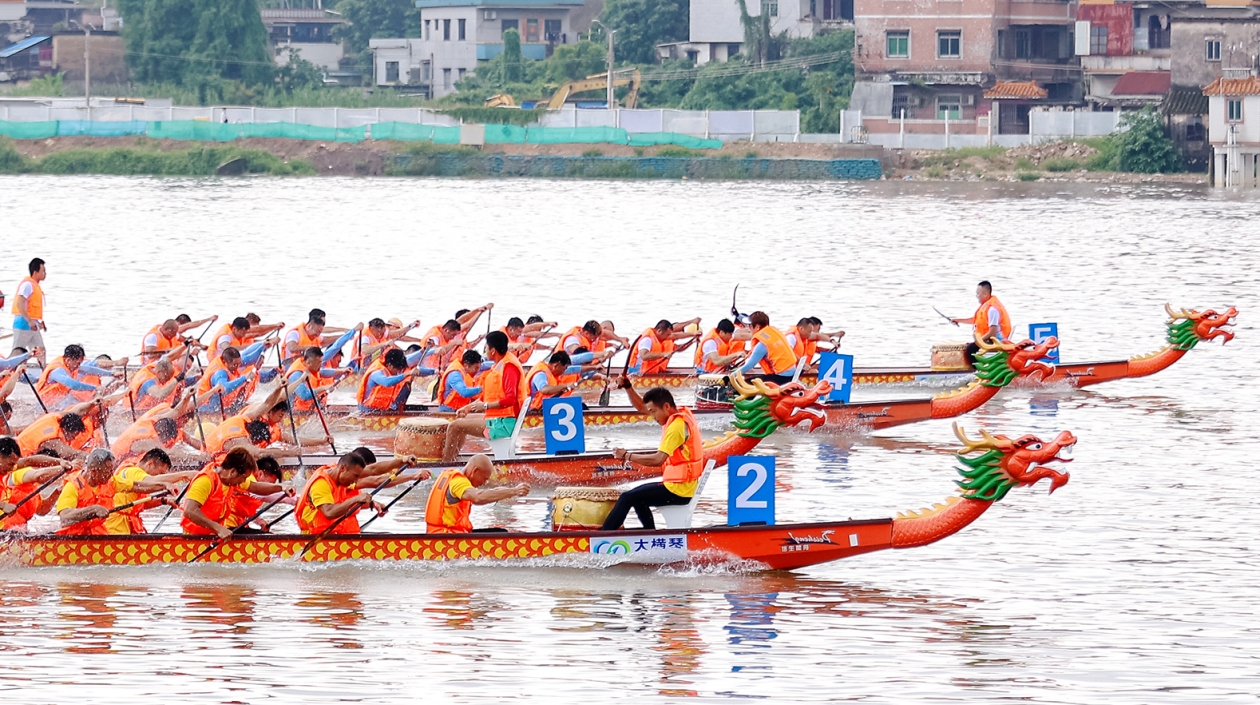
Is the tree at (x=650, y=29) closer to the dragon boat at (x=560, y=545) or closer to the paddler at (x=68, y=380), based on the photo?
the paddler at (x=68, y=380)

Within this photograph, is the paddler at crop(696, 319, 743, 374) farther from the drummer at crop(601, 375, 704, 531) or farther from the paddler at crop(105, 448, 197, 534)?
the paddler at crop(105, 448, 197, 534)

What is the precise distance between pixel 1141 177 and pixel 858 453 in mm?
45362

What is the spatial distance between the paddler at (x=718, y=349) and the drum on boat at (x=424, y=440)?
542cm

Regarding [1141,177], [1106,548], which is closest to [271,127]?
Result: [1141,177]

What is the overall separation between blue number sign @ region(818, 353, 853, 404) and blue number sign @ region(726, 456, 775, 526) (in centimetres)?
634

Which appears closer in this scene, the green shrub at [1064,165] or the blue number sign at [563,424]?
the blue number sign at [563,424]

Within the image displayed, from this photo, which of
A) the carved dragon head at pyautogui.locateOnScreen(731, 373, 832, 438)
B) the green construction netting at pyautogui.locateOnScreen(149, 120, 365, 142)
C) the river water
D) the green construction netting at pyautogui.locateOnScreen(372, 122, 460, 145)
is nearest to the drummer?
the river water

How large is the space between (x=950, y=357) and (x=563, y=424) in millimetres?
8200

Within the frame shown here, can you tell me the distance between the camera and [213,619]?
12.2 m

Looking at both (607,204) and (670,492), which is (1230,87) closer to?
(607,204)

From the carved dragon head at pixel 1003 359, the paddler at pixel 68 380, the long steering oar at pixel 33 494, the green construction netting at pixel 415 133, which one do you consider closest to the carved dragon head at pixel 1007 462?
the carved dragon head at pixel 1003 359

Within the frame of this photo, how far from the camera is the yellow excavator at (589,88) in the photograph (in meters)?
76.0

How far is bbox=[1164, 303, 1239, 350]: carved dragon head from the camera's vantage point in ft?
72.7

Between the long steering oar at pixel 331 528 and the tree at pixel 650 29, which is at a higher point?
the tree at pixel 650 29
